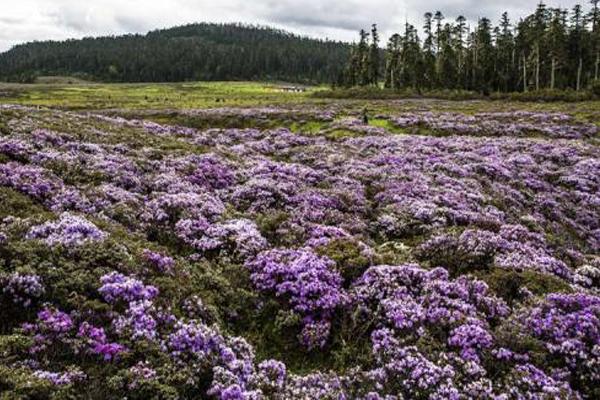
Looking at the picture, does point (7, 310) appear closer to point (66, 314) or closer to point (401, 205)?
point (66, 314)

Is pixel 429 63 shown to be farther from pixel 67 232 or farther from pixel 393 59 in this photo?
pixel 67 232

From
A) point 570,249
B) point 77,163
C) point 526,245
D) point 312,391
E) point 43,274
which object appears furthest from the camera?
point 77,163

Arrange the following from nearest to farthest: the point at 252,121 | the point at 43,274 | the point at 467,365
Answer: the point at 467,365 < the point at 43,274 < the point at 252,121

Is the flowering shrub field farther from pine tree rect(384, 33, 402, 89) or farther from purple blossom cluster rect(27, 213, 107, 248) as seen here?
pine tree rect(384, 33, 402, 89)

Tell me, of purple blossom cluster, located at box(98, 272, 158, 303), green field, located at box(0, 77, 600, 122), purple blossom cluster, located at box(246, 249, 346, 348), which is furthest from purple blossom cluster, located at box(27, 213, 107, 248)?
green field, located at box(0, 77, 600, 122)

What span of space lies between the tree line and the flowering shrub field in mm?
94228

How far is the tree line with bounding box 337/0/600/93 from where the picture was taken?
343 ft

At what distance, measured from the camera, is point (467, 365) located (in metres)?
9.30

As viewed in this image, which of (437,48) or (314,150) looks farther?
(437,48)

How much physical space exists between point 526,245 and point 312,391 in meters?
10.2

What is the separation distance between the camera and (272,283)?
1220cm

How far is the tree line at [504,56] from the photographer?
343ft

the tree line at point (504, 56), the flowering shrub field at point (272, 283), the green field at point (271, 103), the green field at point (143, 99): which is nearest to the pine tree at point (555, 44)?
the tree line at point (504, 56)

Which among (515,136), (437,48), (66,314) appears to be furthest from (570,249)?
(437,48)
